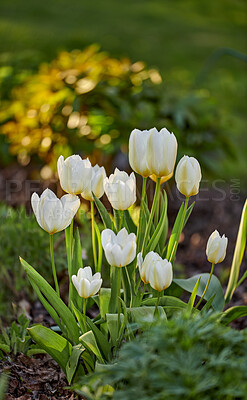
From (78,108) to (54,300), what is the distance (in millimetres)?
2533

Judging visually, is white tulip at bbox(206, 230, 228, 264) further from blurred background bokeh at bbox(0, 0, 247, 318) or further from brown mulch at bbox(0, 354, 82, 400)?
blurred background bokeh at bbox(0, 0, 247, 318)

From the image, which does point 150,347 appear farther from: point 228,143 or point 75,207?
point 228,143

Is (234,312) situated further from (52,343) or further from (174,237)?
(52,343)

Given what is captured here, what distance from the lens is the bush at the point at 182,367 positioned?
117cm

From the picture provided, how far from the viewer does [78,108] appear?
3932mm

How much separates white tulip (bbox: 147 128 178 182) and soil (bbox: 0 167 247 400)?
Answer: 829 mm

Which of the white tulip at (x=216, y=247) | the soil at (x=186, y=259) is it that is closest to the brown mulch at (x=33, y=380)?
the soil at (x=186, y=259)

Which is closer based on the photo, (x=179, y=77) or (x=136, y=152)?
(x=136, y=152)

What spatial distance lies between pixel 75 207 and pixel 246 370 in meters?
0.70

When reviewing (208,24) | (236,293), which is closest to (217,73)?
(208,24)

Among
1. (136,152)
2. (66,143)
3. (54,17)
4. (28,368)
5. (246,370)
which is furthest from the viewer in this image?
(54,17)

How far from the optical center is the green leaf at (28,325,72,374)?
160 centimetres

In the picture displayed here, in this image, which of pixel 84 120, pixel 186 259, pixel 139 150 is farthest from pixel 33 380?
pixel 84 120

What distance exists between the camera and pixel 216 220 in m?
4.06
